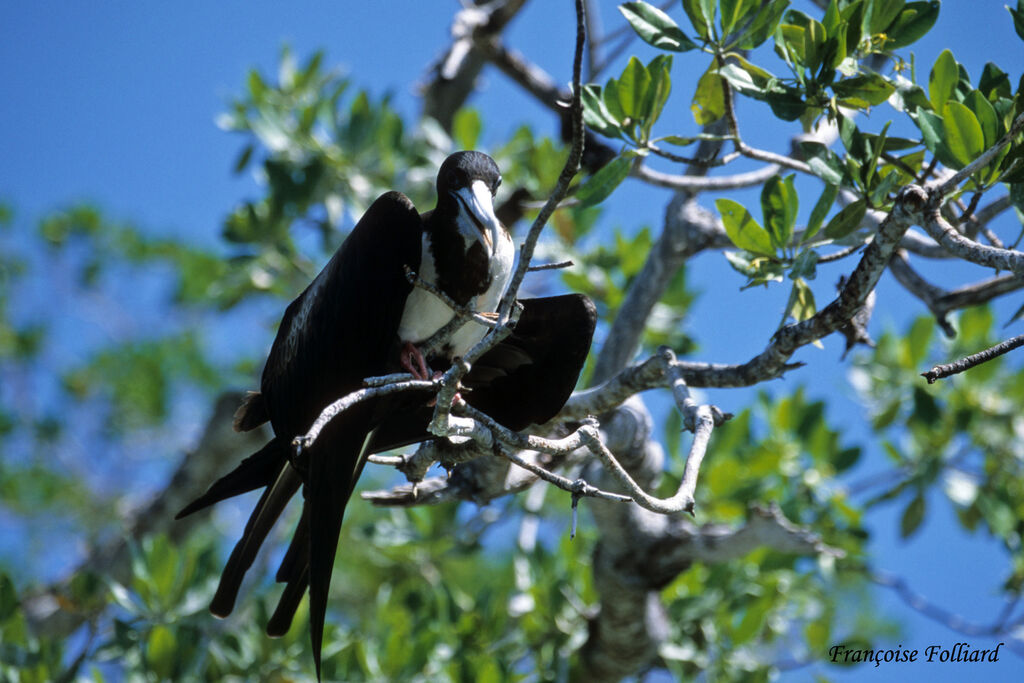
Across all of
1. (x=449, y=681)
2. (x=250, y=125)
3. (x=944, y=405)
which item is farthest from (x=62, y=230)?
(x=944, y=405)

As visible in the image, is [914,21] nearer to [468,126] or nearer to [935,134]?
[935,134]

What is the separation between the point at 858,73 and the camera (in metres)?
2.27

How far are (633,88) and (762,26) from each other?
0.32 meters

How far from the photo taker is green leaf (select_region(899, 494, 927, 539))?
3576 millimetres

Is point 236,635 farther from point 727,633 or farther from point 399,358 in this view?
point 727,633

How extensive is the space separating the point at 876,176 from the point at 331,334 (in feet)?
4.34

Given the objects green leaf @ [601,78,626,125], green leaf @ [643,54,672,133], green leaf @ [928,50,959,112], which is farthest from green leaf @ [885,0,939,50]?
green leaf @ [601,78,626,125]

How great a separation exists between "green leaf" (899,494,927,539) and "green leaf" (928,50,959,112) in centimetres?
184

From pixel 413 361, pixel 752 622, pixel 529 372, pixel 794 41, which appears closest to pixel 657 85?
pixel 794 41

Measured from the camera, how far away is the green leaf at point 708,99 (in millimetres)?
2523

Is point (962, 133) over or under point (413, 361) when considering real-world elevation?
over

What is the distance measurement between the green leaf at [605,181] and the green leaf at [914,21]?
646mm

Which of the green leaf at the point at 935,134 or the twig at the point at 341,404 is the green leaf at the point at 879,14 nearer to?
the green leaf at the point at 935,134

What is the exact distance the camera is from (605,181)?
2363 millimetres
